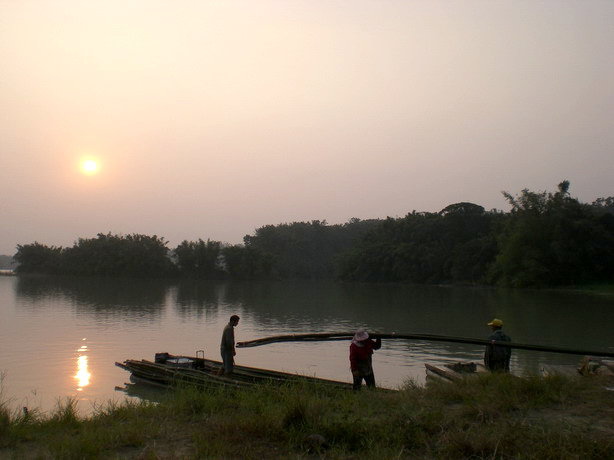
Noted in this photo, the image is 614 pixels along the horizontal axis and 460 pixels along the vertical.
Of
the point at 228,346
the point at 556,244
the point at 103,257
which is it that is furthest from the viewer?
the point at 103,257

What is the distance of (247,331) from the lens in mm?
25375

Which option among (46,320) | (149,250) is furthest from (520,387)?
(149,250)

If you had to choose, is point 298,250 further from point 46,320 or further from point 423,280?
point 46,320

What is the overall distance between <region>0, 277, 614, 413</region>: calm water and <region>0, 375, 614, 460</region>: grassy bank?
2586mm

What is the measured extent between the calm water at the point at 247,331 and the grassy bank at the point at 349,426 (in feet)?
8.48

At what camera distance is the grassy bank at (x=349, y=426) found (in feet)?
16.1

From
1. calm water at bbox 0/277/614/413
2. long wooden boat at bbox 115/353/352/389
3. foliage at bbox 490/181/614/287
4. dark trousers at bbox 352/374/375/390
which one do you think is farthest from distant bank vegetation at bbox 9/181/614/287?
dark trousers at bbox 352/374/375/390

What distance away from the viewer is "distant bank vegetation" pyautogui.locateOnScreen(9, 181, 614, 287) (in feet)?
176

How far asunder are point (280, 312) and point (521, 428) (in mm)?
29480

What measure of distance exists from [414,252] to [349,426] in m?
66.2

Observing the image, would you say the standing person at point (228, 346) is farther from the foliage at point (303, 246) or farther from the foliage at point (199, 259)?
the foliage at point (303, 246)

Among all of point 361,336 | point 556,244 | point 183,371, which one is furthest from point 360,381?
point 556,244

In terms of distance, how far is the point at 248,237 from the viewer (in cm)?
10194

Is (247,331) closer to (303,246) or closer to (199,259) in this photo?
(199,259)
